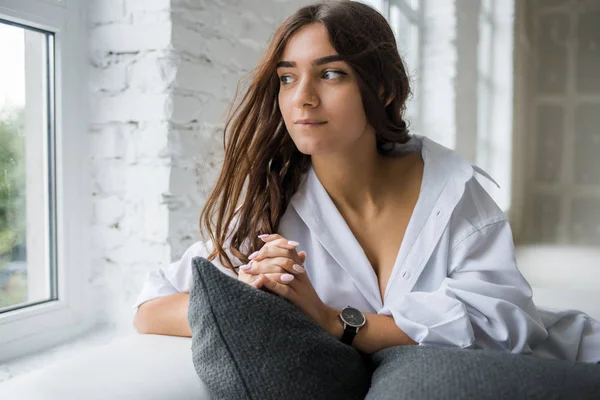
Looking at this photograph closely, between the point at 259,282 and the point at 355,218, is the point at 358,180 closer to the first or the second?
the point at 355,218

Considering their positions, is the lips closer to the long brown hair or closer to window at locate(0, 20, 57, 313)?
the long brown hair

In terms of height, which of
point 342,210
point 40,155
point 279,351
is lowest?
point 279,351

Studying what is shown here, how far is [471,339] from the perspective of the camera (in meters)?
1.08

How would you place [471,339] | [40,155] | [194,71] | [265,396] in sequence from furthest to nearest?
1. [194,71]
2. [40,155]
3. [471,339]
4. [265,396]

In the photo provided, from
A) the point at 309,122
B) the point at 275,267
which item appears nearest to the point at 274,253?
the point at 275,267

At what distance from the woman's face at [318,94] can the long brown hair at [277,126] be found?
2 centimetres

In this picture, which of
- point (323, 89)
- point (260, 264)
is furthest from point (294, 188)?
point (260, 264)

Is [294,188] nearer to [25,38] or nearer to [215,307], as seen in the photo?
[215,307]

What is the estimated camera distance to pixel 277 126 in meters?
1.46

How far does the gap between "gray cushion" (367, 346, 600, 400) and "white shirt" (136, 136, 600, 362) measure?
0.66ft

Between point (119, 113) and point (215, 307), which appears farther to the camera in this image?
point (119, 113)

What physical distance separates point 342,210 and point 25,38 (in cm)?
93

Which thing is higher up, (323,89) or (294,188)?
(323,89)

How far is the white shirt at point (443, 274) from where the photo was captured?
1.12 meters
